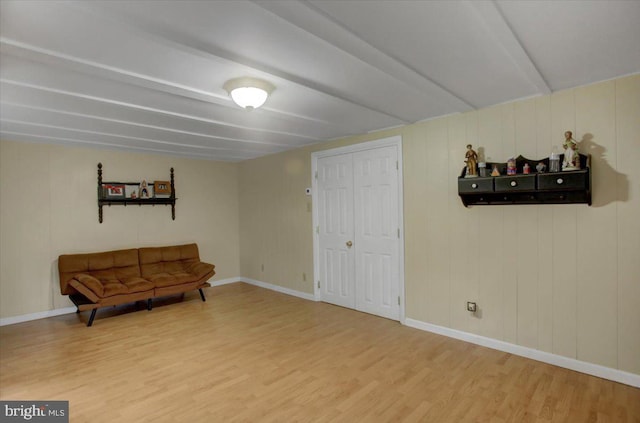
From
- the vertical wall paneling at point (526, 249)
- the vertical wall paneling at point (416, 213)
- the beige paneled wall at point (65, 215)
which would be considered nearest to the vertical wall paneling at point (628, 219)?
the vertical wall paneling at point (526, 249)

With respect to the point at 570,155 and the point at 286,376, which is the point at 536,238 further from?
the point at 286,376

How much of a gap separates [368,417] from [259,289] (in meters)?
3.86

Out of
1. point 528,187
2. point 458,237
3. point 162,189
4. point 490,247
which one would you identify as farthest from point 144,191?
point 528,187

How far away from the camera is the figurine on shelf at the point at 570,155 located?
260 centimetres

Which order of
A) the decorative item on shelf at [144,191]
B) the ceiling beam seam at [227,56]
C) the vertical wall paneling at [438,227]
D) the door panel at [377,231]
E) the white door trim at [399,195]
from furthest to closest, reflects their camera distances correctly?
the decorative item on shelf at [144,191] → the door panel at [377,231] → the white door trim at [399,195] → the vertical wall paneling at [438,227] → the ceiling beam seam at [227,56]

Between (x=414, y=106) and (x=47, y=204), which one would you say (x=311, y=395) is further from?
(x=47, y=204)

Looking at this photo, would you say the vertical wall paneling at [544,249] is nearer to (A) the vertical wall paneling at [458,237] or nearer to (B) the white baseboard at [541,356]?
(B) the white baseboard at [541,356]

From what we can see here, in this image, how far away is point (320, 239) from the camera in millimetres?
4980

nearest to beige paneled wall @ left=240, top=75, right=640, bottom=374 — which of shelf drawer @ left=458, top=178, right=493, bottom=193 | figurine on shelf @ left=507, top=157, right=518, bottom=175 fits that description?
figurine on shelf @ left=507, top=157, right=518, bottom=175

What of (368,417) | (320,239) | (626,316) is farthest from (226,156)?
(626,316)

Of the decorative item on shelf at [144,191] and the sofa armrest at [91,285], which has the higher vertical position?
the decorative item on shelf at [144,191]

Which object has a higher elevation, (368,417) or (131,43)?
(131,43)

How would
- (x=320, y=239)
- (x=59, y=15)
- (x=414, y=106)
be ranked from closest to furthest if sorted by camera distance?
1. (x=59, y=15)
2. (x=414, y=106)
3. (x=320, y=239)

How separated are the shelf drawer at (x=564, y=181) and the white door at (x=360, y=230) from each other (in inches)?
61.2
